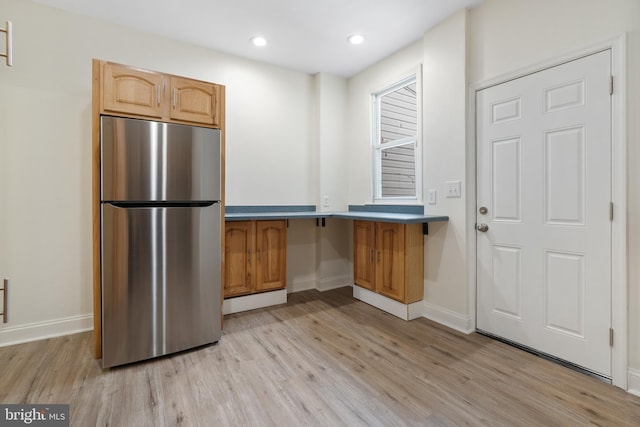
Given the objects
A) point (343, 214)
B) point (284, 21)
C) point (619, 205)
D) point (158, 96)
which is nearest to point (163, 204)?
point (158, 96)

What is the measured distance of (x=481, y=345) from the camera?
2285mm

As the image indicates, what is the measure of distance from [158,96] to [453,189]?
247 centimetres

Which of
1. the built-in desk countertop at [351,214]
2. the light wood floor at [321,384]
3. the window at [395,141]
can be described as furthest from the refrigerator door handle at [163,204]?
the window at [395,141]

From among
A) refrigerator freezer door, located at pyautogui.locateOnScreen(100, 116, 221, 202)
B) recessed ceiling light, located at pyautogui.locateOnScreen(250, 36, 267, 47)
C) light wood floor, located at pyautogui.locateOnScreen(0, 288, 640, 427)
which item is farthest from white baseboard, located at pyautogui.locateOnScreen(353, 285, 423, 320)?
recessed ceiling light, located at pyautogui.locateOnScreen(250, 36, 267, 47)

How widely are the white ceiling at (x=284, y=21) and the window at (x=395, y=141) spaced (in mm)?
502

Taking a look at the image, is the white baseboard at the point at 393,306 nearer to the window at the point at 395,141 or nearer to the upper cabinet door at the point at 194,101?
the window at the point at 395,141

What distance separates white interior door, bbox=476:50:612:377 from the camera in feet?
6.02

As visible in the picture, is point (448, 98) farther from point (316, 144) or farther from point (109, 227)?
point (109, 227)

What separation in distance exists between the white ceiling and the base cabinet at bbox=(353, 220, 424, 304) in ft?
6.03

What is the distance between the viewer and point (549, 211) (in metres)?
A: 2.07

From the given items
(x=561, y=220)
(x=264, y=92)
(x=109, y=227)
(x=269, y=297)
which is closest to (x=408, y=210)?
(x=561, y=220)

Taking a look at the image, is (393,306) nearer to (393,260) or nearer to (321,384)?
(393,260)

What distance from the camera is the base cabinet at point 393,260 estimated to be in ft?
9.09

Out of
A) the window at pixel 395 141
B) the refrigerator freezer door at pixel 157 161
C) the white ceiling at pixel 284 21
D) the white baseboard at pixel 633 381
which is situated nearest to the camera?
the white baseboard at pixel 633 381
